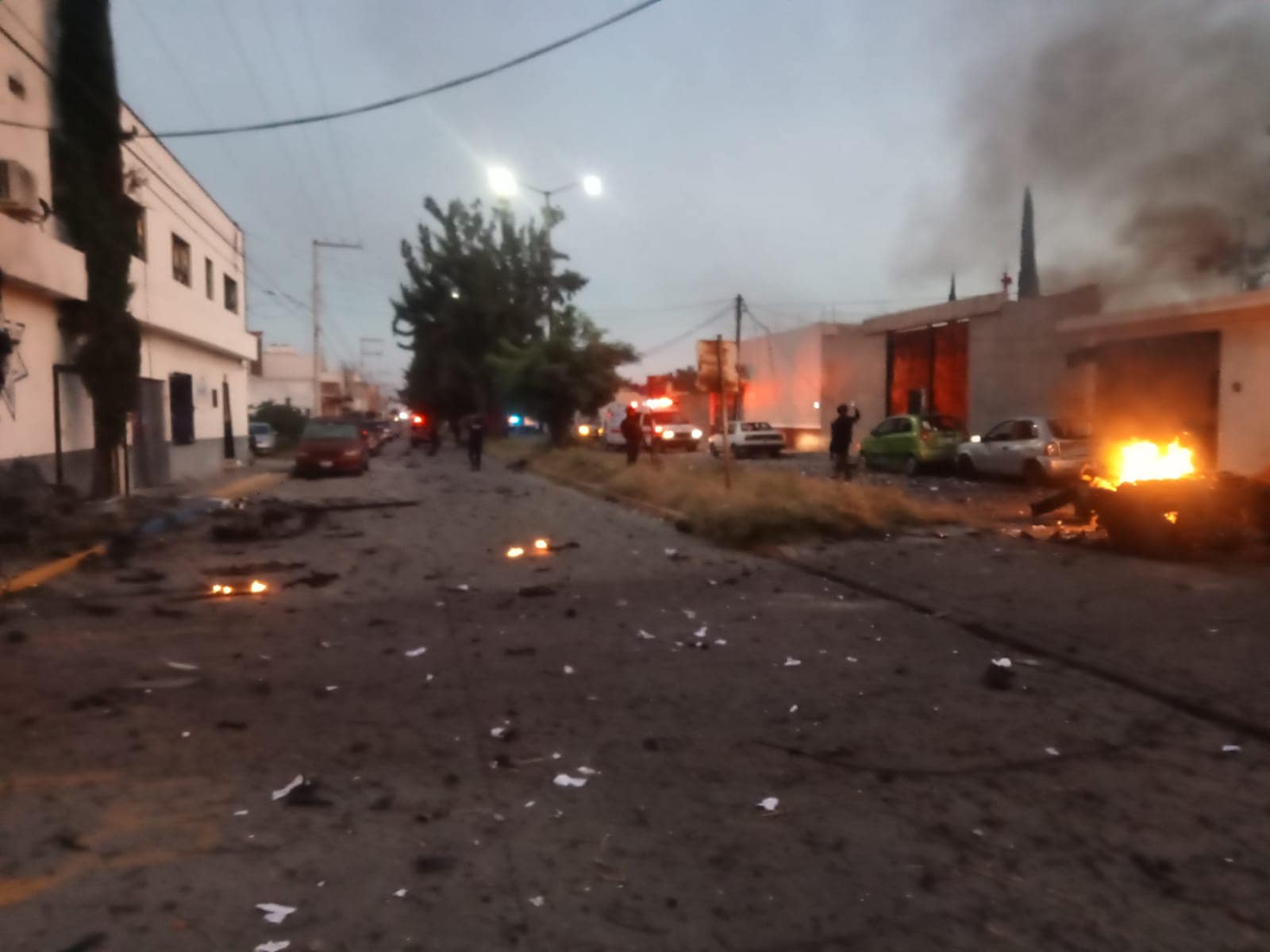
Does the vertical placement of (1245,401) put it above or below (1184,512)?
above

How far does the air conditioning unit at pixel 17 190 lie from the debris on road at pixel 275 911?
566 inches

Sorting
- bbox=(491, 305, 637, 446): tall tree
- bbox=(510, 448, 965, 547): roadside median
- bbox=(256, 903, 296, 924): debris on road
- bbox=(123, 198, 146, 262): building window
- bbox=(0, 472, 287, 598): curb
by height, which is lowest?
bbox=(256, 903, 296, 924): debris on road

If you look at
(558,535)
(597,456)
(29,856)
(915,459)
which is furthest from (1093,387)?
(29,856)

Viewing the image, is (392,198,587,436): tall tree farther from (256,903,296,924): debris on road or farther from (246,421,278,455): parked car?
(256,903,296,924): debris on road

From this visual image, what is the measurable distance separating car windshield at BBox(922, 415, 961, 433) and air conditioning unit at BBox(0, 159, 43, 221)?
17.9 metres

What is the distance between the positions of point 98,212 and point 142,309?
4.21 meters

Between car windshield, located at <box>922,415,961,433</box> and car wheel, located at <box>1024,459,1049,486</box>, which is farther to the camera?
car windshield, located at <box>922,415,961,433</box>

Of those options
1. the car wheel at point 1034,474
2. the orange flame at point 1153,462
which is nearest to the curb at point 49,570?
the orange flame at point 1153,462

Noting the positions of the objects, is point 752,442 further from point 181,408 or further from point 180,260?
point 180,260

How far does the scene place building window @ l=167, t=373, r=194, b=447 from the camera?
2616 centimetres

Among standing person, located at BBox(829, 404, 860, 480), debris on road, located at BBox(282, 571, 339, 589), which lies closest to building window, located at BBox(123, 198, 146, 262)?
debris on road, located at BBox(282, 571, 339, 589)

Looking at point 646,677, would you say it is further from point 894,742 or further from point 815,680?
point 894,742

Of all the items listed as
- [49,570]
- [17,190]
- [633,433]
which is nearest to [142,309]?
[17,190]

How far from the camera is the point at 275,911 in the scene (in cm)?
362
